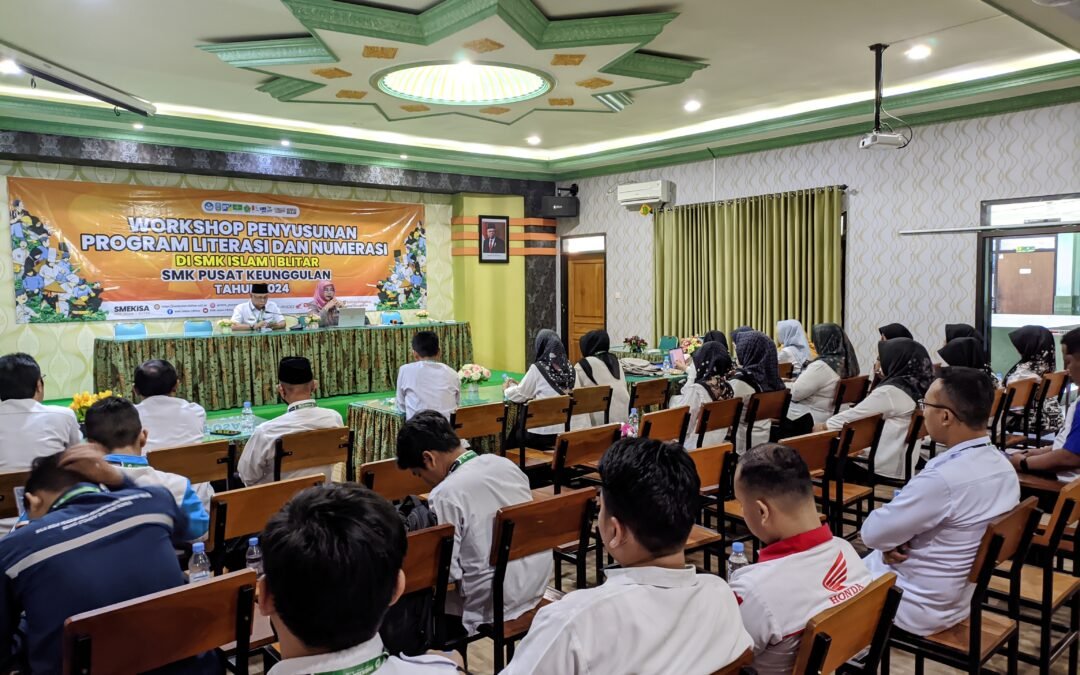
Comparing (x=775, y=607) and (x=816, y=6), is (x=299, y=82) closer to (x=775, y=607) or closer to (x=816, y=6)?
(x=816, y=6)

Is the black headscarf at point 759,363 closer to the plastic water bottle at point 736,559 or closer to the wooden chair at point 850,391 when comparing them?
the wooden chair at point 850,391

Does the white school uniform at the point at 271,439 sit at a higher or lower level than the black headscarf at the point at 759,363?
lower

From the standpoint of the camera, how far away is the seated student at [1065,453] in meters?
3.22

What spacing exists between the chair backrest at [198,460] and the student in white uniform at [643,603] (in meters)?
2.34

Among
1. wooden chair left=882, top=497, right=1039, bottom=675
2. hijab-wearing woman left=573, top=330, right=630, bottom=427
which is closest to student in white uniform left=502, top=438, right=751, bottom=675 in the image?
wooden chair left=882, top=497, right=1039, bottom=675

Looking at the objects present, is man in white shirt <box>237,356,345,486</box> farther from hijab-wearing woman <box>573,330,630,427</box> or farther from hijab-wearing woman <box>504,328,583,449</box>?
hijab-wearing woman <box>573,330,630,427</box>

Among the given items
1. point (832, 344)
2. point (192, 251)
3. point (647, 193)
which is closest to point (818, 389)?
point (832, 344)

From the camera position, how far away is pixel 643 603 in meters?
1.29

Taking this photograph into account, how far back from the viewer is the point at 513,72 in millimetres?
5980

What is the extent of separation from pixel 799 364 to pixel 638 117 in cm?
309

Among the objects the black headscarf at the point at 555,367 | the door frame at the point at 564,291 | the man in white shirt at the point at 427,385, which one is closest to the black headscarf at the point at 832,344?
the black headscarf at the point at 555,367

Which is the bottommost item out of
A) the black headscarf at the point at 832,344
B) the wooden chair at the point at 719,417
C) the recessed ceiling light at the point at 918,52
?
the wooden chair at the point at 719,417

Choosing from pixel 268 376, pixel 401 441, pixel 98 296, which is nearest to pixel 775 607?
pixel 401 441

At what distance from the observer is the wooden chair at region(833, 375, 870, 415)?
4922 millimetres
